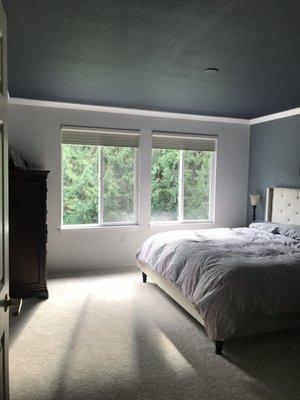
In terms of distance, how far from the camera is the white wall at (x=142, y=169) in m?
4.59

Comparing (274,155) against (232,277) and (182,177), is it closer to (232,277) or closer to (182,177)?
(182,177)

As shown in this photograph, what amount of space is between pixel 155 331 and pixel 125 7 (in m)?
2.57

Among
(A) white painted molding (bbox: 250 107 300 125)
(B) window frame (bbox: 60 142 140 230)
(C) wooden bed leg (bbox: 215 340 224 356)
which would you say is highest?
(A) white painted molding (bbox: 250 107 300 125)

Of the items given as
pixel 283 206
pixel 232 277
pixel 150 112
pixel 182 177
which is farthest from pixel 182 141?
pixel 232 277

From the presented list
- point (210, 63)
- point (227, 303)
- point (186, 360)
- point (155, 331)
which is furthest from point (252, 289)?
point (210, 63)

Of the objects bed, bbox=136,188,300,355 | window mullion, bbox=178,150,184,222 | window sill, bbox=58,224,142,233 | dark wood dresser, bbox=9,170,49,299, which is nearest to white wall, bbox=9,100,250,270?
window sill, bbox=58,224,142,233

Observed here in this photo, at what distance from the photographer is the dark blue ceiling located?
6.73 ft

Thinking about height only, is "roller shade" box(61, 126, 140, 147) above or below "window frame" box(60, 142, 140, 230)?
above

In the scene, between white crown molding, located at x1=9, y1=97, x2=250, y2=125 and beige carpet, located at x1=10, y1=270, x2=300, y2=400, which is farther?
white crown molding, located at x1=9, y1=97, x2=250, y2=125

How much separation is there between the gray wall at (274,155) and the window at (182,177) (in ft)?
2.29

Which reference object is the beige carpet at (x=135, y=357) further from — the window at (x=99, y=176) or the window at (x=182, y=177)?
the window at (x=182, y=177)

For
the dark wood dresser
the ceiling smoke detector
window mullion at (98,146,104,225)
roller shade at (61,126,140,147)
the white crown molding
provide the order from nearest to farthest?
the ceiling smoke detector
the dark wood dresser
the white crown molding
roller shade at (61,126,140,147)
window mullion at (98,146,104,225)

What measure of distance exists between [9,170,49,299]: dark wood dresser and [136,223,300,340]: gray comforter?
4.42 feet

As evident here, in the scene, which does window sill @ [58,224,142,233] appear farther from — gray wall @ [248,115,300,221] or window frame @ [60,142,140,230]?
gray wall @ [248,115,300,221]
